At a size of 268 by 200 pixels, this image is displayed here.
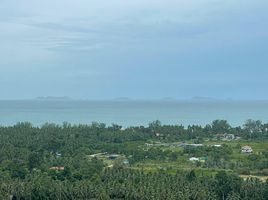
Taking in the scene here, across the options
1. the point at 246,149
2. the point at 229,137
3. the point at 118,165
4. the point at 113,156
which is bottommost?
the point at 113,156

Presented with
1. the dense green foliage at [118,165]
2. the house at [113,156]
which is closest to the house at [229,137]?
the dense green foliage at [118,165]

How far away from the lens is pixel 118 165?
3925cm

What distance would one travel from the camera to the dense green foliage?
1118 inches

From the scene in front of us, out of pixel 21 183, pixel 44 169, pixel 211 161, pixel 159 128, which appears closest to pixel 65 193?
pixel 21 183

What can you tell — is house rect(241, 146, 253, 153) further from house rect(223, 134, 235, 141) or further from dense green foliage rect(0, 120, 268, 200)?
house rect(223, 134, 235, 141)

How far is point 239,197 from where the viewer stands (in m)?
28.3

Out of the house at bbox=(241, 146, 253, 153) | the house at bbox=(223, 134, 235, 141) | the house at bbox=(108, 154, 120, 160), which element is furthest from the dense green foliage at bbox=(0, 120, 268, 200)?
the house at bbox=(241, 146, 253, 153)

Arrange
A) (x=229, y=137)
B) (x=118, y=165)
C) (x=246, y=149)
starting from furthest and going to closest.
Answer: (x=229, y=137) → (x=246, y=149) → (x=118, y=165)

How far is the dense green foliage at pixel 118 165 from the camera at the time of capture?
28391 millimetres

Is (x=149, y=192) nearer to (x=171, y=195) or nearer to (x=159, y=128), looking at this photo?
(x=171, y=195)

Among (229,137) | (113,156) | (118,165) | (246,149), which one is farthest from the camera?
(229,137)

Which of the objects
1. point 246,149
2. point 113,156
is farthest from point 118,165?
point 246,149

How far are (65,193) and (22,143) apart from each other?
2419 centimetres

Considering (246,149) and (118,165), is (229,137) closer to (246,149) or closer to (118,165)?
(246,149)
